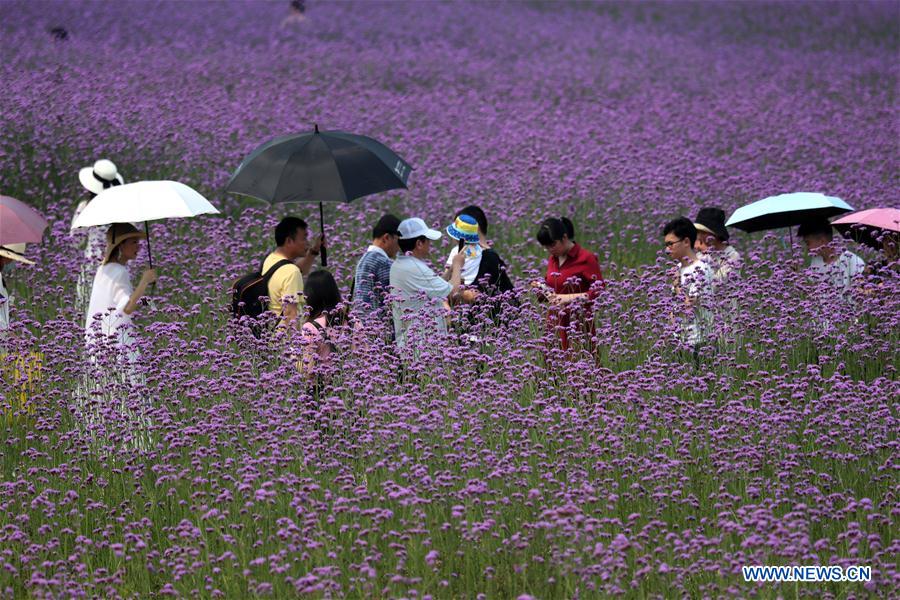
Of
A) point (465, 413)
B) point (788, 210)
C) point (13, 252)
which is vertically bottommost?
point (465, 413)

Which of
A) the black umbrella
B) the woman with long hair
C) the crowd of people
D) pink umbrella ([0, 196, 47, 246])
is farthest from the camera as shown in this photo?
the black umbrella

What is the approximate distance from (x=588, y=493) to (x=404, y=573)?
861mm

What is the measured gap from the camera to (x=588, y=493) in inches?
212

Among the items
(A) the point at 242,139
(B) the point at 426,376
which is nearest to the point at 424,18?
(A) the point at 242,139

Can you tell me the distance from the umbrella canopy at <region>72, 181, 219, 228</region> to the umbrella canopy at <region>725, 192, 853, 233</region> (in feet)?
12.1

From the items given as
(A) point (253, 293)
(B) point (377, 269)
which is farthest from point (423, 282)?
(A) point (253, 293)

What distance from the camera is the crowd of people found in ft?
23.8

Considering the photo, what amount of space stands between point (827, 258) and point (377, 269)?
2.96 meters

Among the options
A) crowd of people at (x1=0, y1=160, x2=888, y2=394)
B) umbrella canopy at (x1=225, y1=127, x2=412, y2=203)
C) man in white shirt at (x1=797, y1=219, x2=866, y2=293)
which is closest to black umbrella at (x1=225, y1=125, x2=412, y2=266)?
umbrella canopy at (x1=225, y1=127, x2=412, y2=203)

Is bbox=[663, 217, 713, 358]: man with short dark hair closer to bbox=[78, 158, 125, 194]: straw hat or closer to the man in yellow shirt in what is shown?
the man in yellow shirt

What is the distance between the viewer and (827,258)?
8195mm

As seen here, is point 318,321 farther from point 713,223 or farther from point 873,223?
point 873,223

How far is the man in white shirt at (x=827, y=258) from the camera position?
26.2 feet

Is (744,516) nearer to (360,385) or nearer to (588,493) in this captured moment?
(588,493)
